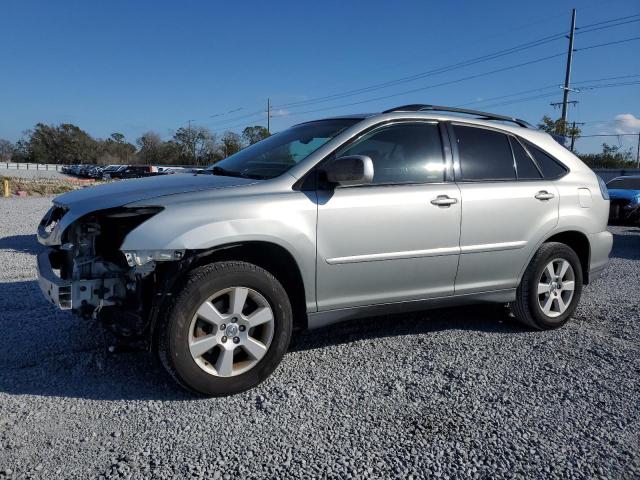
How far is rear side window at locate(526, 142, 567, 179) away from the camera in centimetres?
458

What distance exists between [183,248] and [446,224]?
1966 mm

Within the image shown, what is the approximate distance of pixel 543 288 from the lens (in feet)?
14.8

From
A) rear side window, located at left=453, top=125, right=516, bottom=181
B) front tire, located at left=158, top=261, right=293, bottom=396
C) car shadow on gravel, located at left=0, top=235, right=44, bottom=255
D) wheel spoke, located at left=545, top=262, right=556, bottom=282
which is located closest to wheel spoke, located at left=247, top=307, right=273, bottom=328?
front tire, located at left=158, top=261, right=293, bottom=396

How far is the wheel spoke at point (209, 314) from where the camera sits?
3.09 meters

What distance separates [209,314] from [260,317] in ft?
1.05

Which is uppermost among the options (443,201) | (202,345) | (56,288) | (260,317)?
(443,201)

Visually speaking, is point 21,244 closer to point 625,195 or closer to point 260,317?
point 260,317

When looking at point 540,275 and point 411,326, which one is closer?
point 540,275

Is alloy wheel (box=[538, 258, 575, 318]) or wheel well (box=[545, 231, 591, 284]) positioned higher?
wheel well (box=[545, 231, 591, 284])

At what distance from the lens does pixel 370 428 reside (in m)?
2.84

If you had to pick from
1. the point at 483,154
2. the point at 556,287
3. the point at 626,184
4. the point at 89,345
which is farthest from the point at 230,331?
the point at 626,184

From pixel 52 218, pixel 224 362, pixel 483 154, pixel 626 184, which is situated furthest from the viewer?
pixel 626 184

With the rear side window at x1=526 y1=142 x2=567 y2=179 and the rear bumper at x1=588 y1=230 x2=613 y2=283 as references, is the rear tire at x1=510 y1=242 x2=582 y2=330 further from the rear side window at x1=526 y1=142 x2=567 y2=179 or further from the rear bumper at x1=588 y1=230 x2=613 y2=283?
the rear side window at x1=526 y1=142 x2=567 y2=179

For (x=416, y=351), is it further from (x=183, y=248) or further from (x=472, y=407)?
(x=183, y=248)
